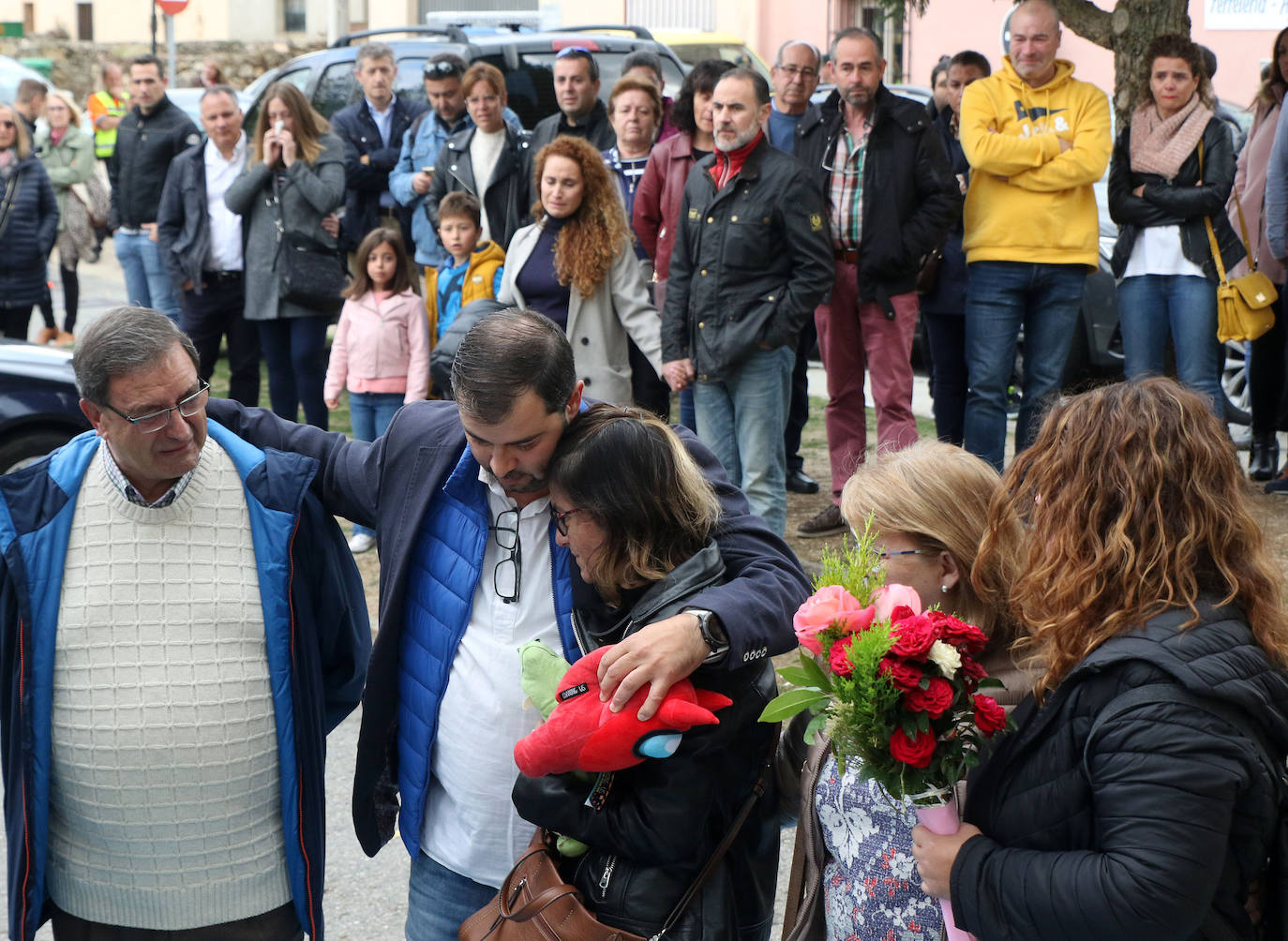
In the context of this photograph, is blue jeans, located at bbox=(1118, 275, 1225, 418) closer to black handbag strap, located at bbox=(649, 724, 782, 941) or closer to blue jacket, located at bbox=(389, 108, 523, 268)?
blue jacket, located at bbox=(389, 108, 523, 268)

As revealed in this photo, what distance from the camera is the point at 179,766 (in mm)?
2830

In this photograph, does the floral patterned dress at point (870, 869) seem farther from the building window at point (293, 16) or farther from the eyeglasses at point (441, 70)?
the building window at point (293, 16)

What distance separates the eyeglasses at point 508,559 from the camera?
2.73 metres

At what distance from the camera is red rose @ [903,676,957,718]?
2074 mm

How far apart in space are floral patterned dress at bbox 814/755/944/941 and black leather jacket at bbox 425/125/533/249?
536 centimetres

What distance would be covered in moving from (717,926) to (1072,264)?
15.4 feet

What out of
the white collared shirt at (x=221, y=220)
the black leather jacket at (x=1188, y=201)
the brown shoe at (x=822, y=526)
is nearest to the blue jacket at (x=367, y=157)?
the white collared shirt at (x=221, y=220)

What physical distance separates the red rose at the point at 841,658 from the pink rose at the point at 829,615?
34mm

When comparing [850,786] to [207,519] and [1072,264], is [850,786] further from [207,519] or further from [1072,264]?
[1072,264]

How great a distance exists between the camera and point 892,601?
223 centimetres

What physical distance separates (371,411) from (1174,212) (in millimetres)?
4137

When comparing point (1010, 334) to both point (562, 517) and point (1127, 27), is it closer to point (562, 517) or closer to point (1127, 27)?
point (1127, 27)

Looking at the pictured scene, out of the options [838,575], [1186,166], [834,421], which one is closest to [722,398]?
[834,421]

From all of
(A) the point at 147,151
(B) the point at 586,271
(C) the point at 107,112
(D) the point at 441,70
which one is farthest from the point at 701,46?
(B) the point at 586,271
